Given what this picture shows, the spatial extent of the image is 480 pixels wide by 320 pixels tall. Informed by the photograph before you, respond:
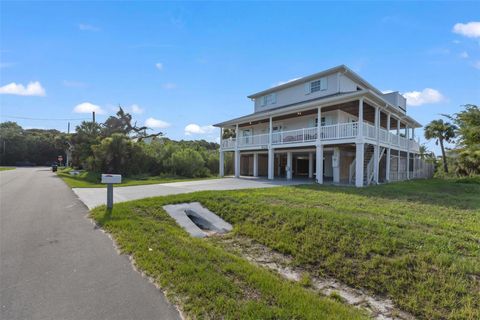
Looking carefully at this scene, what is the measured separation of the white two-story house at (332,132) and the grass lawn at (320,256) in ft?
23.7

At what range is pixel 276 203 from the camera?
805 centimetres

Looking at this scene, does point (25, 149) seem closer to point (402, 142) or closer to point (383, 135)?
point (383, 135)

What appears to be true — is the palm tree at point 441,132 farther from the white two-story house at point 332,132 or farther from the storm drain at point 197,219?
the storm drain at point 197,219

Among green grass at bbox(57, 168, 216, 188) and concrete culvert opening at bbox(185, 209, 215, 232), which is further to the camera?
green grass at bbox(57, 168, 216, 188)

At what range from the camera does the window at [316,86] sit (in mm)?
18506

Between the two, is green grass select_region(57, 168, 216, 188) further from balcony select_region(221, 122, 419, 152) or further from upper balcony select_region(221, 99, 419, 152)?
upper balcony select_region(221, 99, 419, 152)

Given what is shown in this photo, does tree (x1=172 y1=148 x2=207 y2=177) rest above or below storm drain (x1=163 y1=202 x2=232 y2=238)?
above

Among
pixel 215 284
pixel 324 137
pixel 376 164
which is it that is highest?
pixel 324 137

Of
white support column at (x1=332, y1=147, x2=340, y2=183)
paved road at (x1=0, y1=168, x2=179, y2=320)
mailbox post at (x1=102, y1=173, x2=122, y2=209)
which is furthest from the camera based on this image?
white support column at (x1=332, y1=147, x2=340, y2=183)

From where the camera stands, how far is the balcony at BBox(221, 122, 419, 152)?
45.7 feet

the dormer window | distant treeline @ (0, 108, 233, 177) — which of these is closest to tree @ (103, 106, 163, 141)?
distant treeline @ (0, 108, 233, 177)

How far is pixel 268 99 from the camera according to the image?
23047 mm

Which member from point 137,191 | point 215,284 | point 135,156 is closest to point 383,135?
point 137,191

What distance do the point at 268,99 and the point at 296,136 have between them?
6.86 metres
